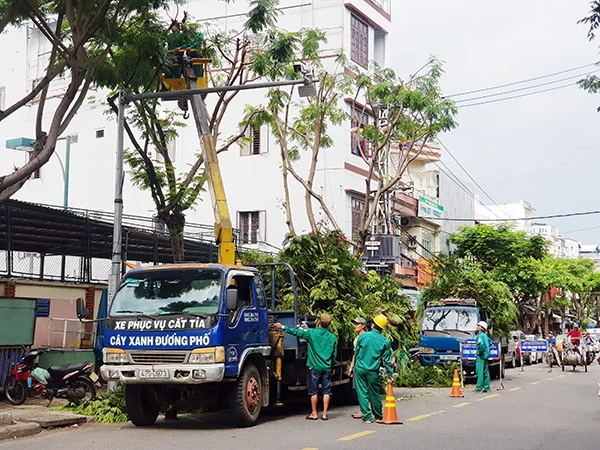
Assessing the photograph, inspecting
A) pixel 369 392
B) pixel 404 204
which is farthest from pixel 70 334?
pixel 404 204

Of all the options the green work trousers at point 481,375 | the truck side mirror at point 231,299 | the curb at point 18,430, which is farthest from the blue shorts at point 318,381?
the green work trousers at point 481,375

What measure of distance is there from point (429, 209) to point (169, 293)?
3421 cm

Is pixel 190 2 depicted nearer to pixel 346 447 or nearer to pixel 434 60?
pixel 434 60

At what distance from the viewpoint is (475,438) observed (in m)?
11.2

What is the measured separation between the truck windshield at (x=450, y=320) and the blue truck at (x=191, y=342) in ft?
38.8

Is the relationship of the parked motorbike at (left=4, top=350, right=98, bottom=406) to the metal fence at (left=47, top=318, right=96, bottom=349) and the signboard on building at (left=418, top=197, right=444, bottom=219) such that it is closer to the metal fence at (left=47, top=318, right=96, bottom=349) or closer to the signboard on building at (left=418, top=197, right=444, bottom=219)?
the metal fence at (left=47, top=318, right=96, bottom=349)

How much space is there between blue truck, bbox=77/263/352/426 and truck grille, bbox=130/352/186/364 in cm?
1

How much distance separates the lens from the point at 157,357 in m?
11.9

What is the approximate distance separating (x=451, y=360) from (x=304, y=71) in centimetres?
1069

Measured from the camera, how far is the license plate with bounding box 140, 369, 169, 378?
11.7 metres

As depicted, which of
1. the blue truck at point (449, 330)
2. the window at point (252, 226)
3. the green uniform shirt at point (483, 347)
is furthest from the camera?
the window at point (252, 226)

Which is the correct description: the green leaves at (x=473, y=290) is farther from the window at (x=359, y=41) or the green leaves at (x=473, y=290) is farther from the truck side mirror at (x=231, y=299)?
the truck side mirror at (x=231, y=299)

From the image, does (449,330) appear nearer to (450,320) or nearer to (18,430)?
(450,320)

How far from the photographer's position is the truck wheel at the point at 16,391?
51.9 ft
